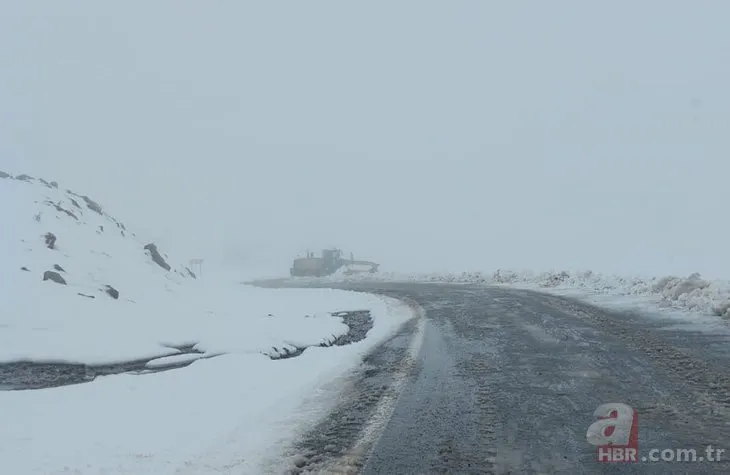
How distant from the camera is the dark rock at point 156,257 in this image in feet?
67.3

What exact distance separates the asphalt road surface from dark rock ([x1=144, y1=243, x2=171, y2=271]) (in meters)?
13.1

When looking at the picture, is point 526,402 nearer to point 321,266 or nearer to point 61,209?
point 61,209

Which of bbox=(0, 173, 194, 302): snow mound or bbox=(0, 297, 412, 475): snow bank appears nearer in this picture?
bbox=(0, 297, 412, 475): snow bank

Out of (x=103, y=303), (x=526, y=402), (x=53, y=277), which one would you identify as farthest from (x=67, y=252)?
(x=526, y=402)

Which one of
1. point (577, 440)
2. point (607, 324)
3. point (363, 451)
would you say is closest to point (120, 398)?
point (363, 451)

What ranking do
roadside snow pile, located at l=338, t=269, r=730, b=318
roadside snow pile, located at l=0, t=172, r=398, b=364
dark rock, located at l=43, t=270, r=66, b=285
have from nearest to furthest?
roadside snow pile, located at l=0, t=172, r=398, b=364 < roadside snow pile, located at l=338, t=269, r=730, b=318 < dark rock, located at l=43, t=270, r=66, b=285

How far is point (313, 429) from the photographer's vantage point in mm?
5109

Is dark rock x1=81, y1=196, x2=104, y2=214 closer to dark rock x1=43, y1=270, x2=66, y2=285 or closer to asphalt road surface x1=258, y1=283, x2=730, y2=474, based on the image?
dark rock x1=43, y1=270, x2=66, y2=285

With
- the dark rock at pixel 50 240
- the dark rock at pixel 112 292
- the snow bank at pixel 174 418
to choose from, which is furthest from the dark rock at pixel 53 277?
the snow bank at pixel 174 418

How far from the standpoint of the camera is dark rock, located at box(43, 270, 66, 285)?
12.8 metres

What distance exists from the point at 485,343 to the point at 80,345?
7223 mm

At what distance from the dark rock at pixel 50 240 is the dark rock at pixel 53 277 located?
7.31ft

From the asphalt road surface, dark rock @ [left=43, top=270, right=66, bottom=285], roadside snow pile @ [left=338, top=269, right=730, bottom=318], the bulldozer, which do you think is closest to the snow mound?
dark rock @ [left=43, top=270, right=66, bottom=285]

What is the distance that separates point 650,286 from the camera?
55.9ft
